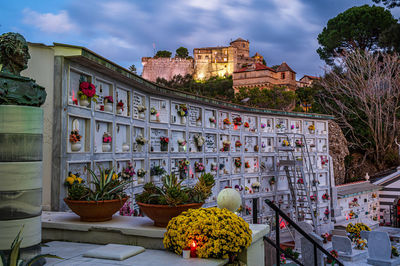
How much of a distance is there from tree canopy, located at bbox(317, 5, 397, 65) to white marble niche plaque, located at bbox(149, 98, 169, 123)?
23.4 metres

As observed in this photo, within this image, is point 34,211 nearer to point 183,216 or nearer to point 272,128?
point 183,216

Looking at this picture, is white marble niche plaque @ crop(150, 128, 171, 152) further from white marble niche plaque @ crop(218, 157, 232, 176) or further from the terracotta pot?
the terracotta pot

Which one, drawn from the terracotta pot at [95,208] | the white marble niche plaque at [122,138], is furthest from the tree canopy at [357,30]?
the terracotta pot at [95,208]

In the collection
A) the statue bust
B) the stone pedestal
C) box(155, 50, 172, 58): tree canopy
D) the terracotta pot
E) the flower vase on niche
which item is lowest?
the stone pedestal

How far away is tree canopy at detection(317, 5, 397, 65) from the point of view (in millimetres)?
27719

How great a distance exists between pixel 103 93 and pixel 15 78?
266cm

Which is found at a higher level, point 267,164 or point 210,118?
point 210,118

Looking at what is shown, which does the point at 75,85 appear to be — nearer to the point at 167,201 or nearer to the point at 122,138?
the point at 122,138

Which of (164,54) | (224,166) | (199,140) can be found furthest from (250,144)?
(164,54)

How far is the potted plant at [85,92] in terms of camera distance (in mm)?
4706

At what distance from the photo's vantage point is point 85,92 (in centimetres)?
473

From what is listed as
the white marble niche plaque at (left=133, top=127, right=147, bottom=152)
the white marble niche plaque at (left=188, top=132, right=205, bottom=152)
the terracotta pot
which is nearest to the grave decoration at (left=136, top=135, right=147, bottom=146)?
the white marble niche plaque at (left=133, top=127, right=147, bottom=152)

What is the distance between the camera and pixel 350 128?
21.4 metres

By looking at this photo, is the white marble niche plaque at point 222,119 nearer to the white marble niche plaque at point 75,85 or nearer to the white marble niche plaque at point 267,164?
the white marble niche plaque at point 267,164
